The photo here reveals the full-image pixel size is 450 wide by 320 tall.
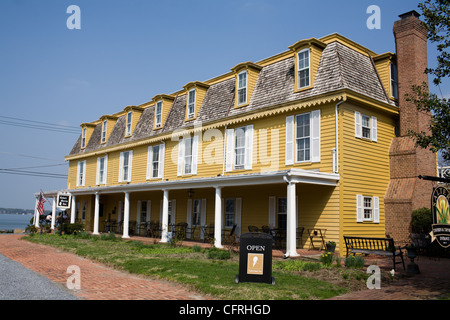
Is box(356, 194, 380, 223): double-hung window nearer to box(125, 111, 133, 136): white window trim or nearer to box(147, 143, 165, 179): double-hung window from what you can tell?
box(147, 143, 165, 179): double-hung window

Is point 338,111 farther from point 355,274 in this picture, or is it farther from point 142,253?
point 142,253

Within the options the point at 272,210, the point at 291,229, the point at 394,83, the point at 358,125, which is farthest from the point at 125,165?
the point at 394,83

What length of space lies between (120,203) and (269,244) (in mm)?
21445

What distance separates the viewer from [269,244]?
28.4ft

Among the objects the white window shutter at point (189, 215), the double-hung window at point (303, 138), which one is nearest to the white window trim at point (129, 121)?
the white window shutter at point (189, 215)

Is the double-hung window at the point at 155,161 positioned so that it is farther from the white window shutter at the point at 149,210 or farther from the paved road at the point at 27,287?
the paved road at the point at 27,287

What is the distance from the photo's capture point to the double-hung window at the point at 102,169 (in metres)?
28.6

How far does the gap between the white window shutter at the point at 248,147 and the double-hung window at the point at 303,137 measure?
2518 mm

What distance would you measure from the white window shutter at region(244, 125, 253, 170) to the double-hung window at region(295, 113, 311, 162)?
99.1 inches

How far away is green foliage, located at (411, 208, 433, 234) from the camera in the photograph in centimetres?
1445

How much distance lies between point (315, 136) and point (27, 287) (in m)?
11.0

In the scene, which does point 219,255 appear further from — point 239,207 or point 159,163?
point 159,163

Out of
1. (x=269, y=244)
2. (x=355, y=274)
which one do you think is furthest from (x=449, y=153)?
(x=269, y=244)
